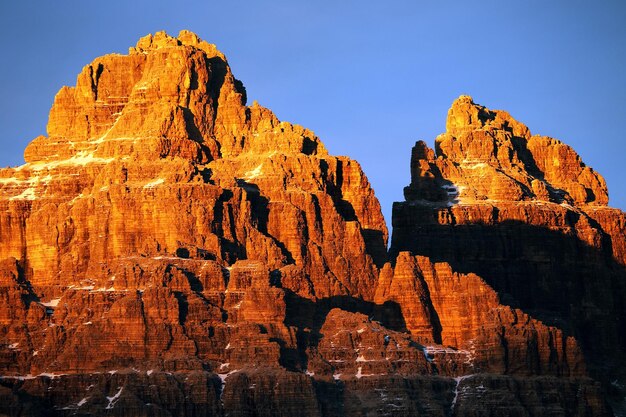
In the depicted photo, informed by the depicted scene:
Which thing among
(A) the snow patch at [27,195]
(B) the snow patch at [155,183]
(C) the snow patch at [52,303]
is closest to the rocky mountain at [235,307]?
(B) the snow patch at [155,183]

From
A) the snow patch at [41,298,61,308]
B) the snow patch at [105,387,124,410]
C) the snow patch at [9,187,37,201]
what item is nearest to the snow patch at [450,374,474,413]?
the snow patch at [105,387,124,410]

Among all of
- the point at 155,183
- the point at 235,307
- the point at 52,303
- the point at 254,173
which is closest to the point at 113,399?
the point at 235,307

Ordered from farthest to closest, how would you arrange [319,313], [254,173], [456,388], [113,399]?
A: [254,173] < [319,313] < [456,388] < [113,399]

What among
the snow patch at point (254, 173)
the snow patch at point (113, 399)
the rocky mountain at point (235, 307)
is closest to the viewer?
the snow patch at point (113, 399)

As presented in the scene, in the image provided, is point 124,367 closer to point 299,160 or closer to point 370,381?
point 370,381

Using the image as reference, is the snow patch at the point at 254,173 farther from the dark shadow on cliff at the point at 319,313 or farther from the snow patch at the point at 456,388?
the snow patch at the point at 456,388

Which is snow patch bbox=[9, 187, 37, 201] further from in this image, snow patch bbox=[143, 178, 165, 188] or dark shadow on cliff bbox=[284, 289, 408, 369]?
dark shadow on cliff bbox=[284, 289, 408, 369]

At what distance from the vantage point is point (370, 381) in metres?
175

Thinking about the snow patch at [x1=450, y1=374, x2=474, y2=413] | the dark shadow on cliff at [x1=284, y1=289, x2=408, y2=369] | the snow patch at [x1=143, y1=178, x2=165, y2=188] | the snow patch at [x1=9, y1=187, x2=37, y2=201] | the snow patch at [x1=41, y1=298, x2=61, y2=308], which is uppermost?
the snow patch at [x1=9, y1=187, x2=37, y2=201]

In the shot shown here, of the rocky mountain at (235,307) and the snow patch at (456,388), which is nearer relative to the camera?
the rocky mountain at (235,307)

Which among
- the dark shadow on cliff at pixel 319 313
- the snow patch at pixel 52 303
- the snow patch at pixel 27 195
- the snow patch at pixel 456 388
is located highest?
the snow patch at pixel 27 195

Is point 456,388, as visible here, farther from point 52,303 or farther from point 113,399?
point 52,303

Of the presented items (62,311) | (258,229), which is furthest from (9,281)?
(258,229)

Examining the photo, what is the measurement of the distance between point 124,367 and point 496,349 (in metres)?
23.9
